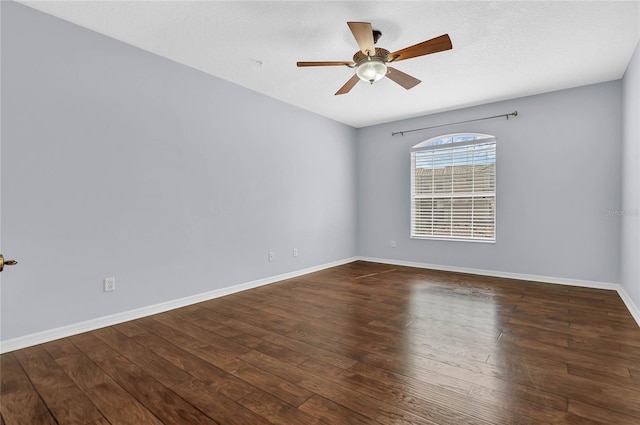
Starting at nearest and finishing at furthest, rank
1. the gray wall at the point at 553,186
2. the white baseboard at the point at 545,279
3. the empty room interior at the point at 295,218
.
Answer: the empty room interior at the point at 295,218 → the white baseboard at the point at 545,279 → the gray wall at the point at 553,186

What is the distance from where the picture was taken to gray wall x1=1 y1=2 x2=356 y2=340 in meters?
2.46

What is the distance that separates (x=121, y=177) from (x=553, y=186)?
5296 mm

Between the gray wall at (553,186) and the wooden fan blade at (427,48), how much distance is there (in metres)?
2.87

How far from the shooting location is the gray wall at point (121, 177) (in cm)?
246

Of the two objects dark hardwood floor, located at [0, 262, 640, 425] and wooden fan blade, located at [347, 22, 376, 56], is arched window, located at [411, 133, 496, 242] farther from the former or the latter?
wooden fan blade, located at [347, 22, 376, 56]

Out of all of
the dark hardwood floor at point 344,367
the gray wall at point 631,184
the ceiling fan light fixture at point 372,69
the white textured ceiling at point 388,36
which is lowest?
the dark hardwood floor at point 344,367

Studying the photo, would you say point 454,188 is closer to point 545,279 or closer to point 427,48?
point 545,279

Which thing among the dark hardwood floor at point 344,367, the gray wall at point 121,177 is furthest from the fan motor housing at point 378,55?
the dark hardwood floor at point 344,367

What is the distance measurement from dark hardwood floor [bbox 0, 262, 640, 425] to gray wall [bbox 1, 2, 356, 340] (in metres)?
0.46

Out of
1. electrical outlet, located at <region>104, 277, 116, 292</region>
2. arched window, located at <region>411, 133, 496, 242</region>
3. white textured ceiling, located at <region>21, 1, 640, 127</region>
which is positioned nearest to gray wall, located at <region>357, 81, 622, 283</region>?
arched window, located at <region>411, 133, 496, 242</region>

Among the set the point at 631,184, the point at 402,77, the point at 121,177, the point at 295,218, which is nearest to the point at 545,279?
the point at 631,184

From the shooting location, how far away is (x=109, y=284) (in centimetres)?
290

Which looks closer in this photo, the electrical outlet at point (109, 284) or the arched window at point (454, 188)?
the electrical outlet at point (109, 284)

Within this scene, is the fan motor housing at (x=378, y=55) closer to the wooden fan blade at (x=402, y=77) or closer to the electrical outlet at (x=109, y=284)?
the wooden fan blade at (x=402, y=77)
